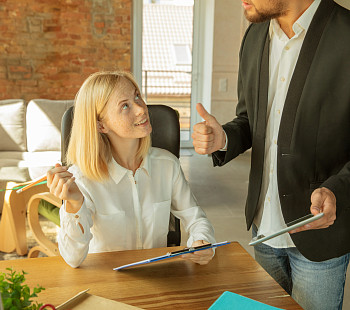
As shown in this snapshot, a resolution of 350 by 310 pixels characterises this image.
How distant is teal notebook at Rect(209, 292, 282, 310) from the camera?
1062 mm

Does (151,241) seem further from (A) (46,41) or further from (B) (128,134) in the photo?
(A) (46,41)

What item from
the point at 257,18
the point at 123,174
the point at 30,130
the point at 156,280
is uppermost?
the point at 257,18

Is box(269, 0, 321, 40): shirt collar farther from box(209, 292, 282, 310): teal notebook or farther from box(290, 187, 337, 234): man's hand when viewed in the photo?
box(209, 292, 282, 310): teal notebook

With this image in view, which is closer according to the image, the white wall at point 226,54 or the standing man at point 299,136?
the standing man at point 299,136

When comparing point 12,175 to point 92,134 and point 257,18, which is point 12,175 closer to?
point 92,134

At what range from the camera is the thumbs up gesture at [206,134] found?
143 centimetres

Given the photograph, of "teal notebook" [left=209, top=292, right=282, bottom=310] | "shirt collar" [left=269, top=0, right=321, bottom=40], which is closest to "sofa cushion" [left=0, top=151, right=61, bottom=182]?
"shirt collar" [left=269, top=0, right=321, bottom=40]

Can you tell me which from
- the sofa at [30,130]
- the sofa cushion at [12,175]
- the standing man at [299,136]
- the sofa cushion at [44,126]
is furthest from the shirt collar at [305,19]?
the sofa cushion at [44,126]

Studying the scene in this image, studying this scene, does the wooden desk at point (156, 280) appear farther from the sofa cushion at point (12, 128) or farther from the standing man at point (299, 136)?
the sofa cushion at point (12, 128)

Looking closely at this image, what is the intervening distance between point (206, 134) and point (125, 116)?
35 centimetres

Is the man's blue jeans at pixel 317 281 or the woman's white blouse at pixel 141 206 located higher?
the woman's white blouse at pixel 141 206

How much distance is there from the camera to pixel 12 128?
4590 millimetres

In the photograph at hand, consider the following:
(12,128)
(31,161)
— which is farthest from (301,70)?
(12,128)

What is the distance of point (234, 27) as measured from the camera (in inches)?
252
